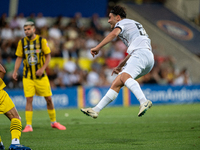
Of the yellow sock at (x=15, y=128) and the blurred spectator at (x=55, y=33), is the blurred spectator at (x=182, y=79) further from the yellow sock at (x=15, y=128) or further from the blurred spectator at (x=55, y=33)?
the yellow sock at (x=15, y=128)

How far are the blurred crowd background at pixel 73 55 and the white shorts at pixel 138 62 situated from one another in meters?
9.72

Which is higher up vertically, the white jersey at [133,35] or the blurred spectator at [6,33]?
the white jersey at [133,35]

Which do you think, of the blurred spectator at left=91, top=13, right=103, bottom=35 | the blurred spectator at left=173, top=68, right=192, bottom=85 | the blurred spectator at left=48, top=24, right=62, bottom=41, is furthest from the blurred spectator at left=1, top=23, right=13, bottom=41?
the blurred spectator at left=173, top=68, right=192, bottom=85

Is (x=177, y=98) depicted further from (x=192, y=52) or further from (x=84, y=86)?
(x=192, y=52)

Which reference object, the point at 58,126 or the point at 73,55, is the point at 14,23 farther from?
the point at 58,126

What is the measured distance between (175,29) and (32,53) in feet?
57.1

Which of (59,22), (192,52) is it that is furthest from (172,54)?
(59,22)

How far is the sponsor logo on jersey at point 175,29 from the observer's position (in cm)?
2373

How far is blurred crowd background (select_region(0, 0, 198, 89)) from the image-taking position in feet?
52.7

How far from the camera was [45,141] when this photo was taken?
246 inches

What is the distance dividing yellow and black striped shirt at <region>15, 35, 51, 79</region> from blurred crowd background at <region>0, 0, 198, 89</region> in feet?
23.3

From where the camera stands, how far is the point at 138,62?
240 inches

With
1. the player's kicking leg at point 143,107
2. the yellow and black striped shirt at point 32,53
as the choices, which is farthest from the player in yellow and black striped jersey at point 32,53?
the player's kicking leg at point 143,107

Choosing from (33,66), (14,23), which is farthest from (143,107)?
(14,23)
